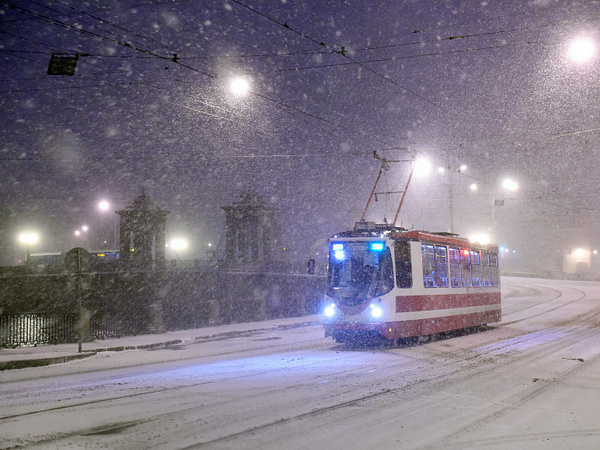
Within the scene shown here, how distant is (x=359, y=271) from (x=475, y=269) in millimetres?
6167

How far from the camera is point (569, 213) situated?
78438mm

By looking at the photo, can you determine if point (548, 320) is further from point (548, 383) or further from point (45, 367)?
point (45, 367)

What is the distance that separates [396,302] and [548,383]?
530 centimetres

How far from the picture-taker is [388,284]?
14.9 meters

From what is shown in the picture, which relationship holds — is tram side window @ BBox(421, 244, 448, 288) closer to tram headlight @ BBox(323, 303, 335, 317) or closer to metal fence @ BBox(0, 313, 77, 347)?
tram headlight @ BBox(323, 303, 335, 317)

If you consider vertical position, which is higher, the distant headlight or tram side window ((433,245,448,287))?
tram side window ((433,245,448,287))

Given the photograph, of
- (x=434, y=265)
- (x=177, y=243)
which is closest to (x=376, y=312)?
(x=434, y=265)

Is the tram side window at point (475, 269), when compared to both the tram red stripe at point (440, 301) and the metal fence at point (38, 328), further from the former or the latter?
the metal fence at point (38, 328)

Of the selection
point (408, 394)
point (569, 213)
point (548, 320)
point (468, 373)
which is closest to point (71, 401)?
point (408, 394)

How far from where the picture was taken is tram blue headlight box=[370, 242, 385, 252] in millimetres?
15180

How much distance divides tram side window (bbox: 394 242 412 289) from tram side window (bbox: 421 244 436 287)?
794mm

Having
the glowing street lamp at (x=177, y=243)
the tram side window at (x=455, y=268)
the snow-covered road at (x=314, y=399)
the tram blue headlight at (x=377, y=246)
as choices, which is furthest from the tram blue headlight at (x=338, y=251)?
the glowing street lamp at (x=177, y=243)

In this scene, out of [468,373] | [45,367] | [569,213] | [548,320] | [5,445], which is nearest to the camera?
[5,445]

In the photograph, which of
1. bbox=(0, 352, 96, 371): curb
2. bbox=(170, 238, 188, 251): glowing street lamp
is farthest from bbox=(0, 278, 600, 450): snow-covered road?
bbox=(170, 238, 188, 251): glowing street lamp
